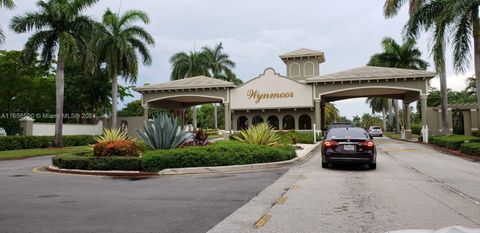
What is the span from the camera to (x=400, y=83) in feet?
114

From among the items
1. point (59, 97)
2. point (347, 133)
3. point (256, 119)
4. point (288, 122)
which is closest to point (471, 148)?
point (347, 133)

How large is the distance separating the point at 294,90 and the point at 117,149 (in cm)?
2553

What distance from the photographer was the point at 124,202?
8.33 meters

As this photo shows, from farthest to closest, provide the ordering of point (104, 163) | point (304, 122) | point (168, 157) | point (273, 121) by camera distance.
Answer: point (273, 121), point (304, 122), point (104, 163), point (168, 157)

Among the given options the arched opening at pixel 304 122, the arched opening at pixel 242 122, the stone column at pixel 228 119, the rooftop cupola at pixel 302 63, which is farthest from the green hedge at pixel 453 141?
the arched opening at pixel 242 122

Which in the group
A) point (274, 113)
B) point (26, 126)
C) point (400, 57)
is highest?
point (400, 57)

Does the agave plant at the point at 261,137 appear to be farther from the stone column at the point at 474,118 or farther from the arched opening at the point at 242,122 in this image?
the stone column at the point at 474,118

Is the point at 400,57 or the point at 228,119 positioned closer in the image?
the point at 228,119

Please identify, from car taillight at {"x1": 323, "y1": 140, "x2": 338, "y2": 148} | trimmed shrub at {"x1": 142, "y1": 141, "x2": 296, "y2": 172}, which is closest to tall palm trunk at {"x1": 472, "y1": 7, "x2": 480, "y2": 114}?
car taillight at {"x1": 323, "y1": 140, "x2": 338, "y2": 148}

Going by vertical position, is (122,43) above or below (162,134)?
above

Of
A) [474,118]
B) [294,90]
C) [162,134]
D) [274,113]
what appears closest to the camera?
[162,134]

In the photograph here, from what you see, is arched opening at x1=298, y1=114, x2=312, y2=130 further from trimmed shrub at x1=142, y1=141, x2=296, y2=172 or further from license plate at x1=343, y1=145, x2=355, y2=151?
license plate at x1=343, y1=145, x2=355, y2=151

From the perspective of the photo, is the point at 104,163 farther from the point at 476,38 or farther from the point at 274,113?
the point at 274,113

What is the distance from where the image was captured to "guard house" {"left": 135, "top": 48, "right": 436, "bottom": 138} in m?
35.2
